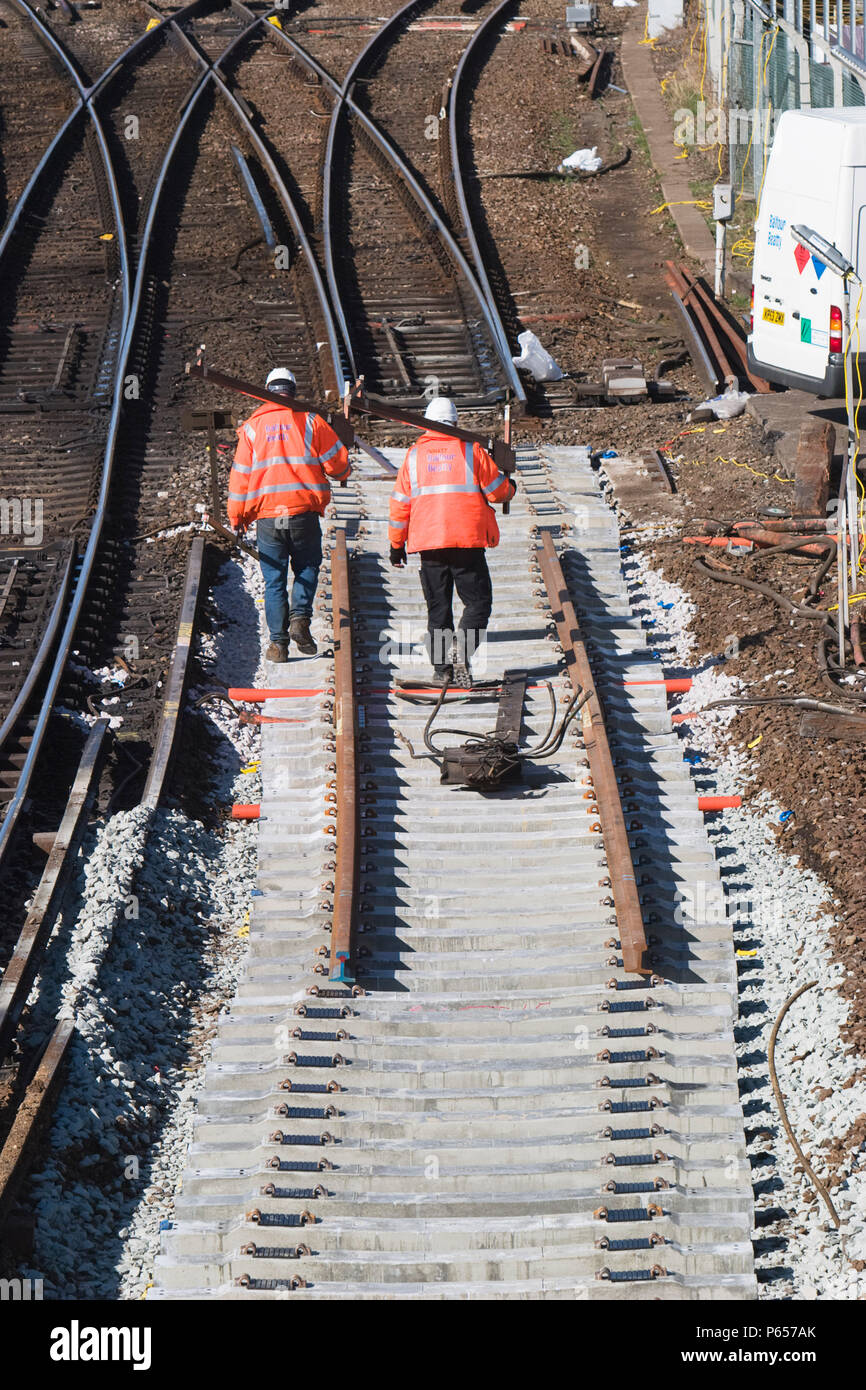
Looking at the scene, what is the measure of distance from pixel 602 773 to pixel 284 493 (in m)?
2.71

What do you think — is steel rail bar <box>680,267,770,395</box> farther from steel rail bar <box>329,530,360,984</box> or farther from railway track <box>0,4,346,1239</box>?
steel rail bar <box>329,530,360,984</box>

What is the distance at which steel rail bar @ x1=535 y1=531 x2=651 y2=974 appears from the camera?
7.64 meters

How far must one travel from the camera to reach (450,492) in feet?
31.4

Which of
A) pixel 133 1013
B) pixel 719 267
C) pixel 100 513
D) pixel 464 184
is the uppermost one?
pixel 464 184

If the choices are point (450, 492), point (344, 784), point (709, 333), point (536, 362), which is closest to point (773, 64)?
point (709, 333)

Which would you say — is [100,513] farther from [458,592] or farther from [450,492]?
[450,492]

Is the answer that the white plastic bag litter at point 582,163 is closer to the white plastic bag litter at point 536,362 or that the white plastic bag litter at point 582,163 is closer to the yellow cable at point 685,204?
the yellow cable at point 685,204

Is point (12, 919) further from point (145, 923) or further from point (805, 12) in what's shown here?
point (805, 12)

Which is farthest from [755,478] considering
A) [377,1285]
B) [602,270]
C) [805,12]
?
[805,12]

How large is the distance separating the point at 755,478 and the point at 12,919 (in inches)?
272

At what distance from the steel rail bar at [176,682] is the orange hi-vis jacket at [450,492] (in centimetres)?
167

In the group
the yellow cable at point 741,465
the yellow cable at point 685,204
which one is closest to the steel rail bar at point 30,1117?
the yellow cable at point 741,465

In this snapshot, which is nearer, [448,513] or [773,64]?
[448,513]

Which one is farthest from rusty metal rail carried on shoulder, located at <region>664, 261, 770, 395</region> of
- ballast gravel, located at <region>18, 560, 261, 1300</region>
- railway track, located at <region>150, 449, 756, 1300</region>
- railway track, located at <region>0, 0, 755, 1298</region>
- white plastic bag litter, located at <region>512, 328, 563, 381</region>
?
ballast gravel, located at <region>18, 560, 261, 1300</region>
